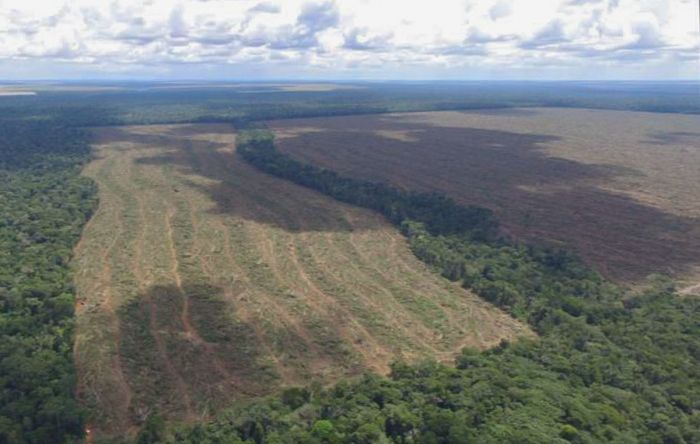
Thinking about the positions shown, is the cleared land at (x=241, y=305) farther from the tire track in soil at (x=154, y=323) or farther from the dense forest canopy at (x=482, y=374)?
the dense forest canopy at (x=482, y=374)

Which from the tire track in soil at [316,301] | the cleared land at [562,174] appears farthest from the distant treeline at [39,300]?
the cleared land at [562,174]

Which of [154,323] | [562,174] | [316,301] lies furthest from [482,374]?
[562,174]

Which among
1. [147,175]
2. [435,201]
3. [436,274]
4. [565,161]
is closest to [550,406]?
[436,274]

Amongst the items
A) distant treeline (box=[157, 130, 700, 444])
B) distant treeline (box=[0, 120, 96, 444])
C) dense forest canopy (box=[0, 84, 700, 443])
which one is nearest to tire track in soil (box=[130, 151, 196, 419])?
dense forest canopy (box=[0, 84, 700, 443])

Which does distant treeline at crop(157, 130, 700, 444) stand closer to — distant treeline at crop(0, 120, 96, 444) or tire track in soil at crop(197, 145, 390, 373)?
tire track in soil at crop(197, 145, 390, 373)

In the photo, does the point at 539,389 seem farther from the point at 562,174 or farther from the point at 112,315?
the point at 562,174
